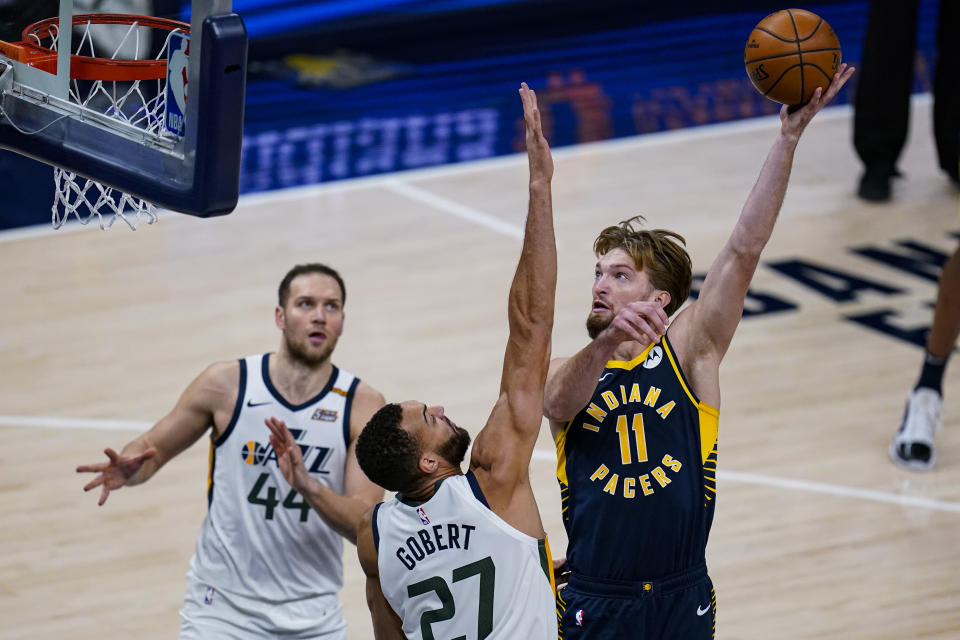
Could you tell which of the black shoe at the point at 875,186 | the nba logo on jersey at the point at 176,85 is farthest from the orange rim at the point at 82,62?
the black shoe at the point at 875,186

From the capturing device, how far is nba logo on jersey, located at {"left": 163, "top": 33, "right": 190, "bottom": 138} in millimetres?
3949

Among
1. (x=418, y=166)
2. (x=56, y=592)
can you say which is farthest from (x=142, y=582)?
(x=418, y=166)

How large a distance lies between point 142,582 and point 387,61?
10.6 metres

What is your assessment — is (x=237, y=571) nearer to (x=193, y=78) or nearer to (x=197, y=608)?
(x=197, y=608)

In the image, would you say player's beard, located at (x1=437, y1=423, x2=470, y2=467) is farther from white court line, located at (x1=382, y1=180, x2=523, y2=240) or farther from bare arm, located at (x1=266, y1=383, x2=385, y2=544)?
white court line, located at (x1=382, y1=180, x2=523, y2=240)

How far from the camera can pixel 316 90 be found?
611 inches

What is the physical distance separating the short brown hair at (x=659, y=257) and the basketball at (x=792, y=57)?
23.6 inches

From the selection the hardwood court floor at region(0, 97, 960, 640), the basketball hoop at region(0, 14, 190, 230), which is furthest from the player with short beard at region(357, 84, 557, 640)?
the hardwood court floor at region(0, 97, 960, 640)

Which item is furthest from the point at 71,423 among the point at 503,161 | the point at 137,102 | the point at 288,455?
the point at 503,161

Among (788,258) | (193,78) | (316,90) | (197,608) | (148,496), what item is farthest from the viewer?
(316,90)

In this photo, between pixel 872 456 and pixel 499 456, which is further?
pixel 872 456

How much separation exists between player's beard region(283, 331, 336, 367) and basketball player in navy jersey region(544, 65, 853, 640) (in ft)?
4.11

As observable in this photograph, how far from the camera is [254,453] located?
5.40m

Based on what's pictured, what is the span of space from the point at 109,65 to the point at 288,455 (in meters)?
1.47
